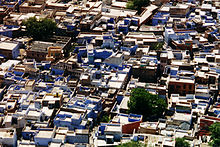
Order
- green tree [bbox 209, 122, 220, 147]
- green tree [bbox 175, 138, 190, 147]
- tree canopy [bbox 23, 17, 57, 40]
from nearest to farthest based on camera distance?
green tree [bbox 175, 138, 190, 147] → green tree [bbox 209, 122, 220, 147] → tree canopy [bbox 23, 17, 57, 40]

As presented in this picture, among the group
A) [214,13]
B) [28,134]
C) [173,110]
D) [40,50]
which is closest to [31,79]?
[40,50]

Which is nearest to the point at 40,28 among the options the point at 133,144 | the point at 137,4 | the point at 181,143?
the point at 137,4

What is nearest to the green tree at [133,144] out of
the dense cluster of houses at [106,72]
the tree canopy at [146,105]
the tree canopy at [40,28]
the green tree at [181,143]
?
the dense cluster of houses at [106,72]

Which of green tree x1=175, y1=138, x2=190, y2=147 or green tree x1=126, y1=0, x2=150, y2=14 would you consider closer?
green tree x1=175, y1=138, x2=190, y2=147

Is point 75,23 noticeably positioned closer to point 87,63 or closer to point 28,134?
point 87,63

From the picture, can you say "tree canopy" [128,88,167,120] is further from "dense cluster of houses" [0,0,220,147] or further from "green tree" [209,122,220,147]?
"green tree" [209,122,220,147]

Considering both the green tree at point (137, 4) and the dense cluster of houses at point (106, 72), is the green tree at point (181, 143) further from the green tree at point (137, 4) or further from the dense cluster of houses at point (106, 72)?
the green tree at point (137, 4)

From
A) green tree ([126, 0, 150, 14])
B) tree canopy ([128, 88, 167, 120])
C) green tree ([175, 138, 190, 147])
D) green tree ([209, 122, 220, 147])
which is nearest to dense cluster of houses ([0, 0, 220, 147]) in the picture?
green tree ([175, 138, 190, 147])

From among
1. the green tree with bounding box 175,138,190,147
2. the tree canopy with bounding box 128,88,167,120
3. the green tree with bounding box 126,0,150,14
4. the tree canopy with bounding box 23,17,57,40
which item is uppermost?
the green tree with bounding box 126,0,150,14
